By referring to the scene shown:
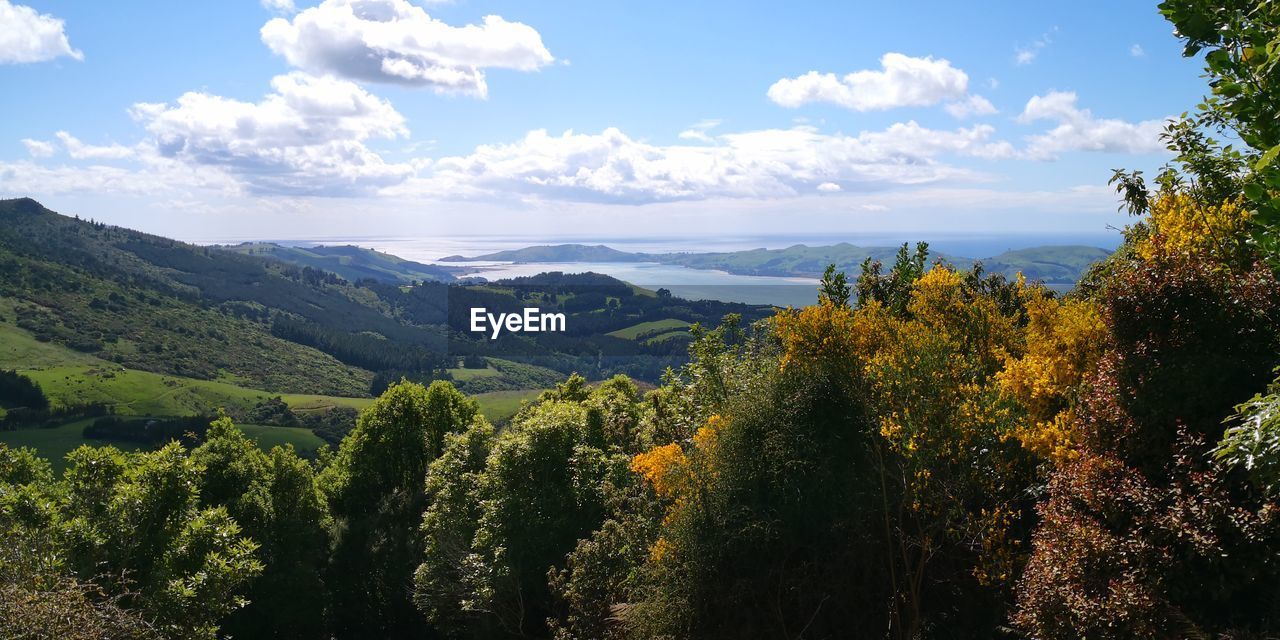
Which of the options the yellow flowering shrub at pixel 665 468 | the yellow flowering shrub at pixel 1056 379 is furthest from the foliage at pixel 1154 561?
the yellow flowering shrub at pixel 665 468

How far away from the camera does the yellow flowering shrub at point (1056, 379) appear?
13969 millimetres

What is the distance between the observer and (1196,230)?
1242 cm

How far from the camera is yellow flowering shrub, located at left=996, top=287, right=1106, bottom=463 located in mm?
13969

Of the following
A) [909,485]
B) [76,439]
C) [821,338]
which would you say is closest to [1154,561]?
[909,485]

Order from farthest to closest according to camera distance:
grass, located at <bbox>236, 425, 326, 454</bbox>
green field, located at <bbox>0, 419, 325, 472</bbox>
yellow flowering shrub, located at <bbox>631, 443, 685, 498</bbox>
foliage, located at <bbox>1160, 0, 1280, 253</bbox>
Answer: grass, located at <bbox>236, 425, 326, 454</bbox> < green field, located at <bbox>0, 419, 325, 472</bbox> < yellow flowering shrub, located at <bbox>631, 443, 685, 498</bbox> < foliage, located at <bbox>1160, 0, 1280, 253</bbox>

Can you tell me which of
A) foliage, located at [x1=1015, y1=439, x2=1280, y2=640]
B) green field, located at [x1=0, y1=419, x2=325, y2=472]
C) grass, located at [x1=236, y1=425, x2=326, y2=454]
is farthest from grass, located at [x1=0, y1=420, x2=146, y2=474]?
foliage, located at [x1=1015, y1=439, x2=1280, y2=640]

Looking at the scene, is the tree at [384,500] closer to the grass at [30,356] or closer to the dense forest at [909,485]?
the dense forest at [909,485]

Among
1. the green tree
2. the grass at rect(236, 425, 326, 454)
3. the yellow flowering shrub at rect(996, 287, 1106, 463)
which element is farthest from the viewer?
the grass at rect(236, 425, 326, 454)

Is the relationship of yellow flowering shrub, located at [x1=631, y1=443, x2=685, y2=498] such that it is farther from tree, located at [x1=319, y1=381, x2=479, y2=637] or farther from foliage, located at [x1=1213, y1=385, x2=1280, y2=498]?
tree, located at [x1=319, y1=381, x2=479, y2=637]

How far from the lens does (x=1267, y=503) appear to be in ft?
29.6

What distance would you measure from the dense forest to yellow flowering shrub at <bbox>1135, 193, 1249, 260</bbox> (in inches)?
2.6

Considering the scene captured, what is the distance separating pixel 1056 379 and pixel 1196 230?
4309 mm

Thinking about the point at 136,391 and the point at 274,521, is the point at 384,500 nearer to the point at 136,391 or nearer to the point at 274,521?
the point at 274,521

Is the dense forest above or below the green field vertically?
above
